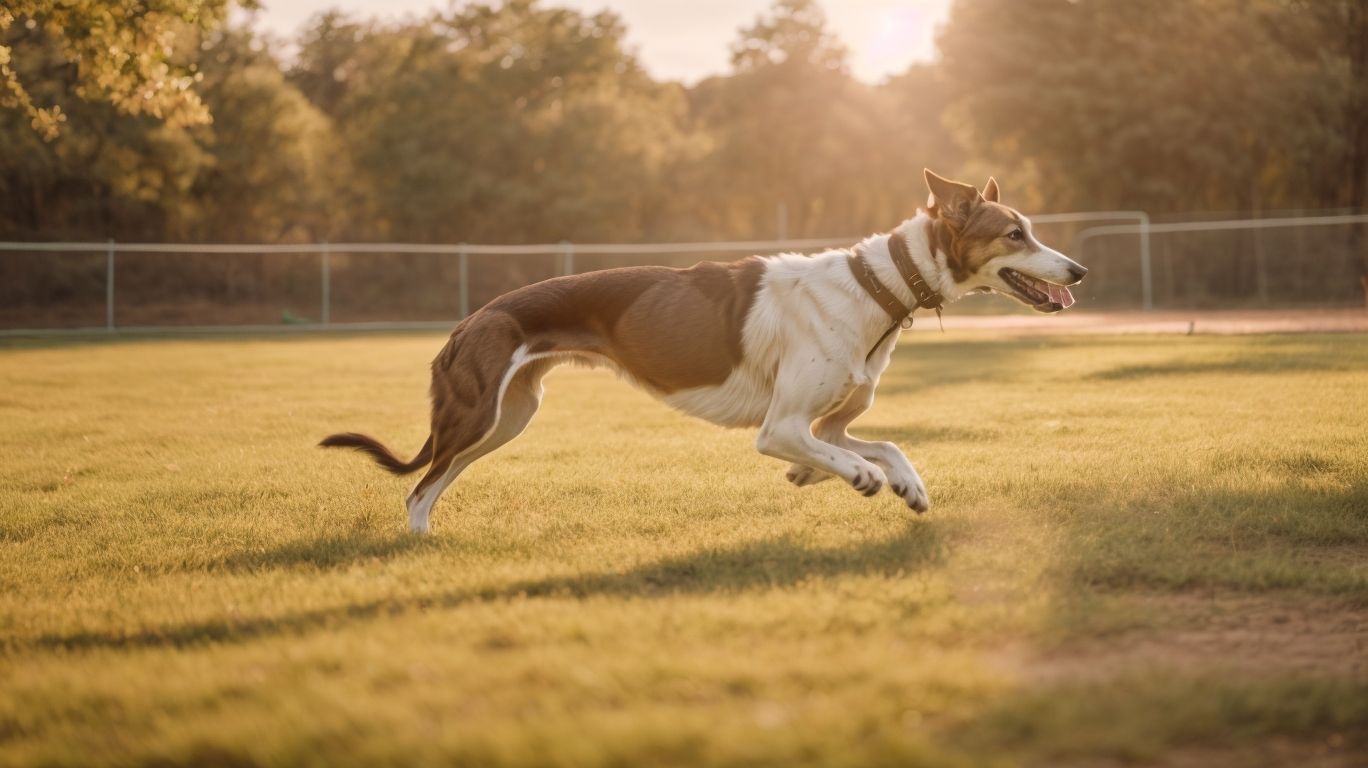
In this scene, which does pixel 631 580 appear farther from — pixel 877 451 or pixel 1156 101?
pixel 1156 101

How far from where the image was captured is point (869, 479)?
5.80 m

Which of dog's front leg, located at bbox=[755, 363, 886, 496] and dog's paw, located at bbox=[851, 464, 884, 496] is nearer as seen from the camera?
dog's paw, located at bbox=[851, 464, 884, 496]

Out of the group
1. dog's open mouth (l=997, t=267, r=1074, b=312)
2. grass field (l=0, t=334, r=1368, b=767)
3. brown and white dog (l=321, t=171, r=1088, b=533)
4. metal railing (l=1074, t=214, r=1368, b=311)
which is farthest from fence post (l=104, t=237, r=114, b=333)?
dog's open mouth (l=997, t=267, r=1074, b=312)

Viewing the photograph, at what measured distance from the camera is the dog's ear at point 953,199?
6.17 m

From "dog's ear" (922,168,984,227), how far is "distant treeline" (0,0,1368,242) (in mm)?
24597

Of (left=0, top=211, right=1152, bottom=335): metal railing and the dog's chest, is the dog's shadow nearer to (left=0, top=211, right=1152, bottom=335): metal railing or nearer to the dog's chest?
the dog's chest

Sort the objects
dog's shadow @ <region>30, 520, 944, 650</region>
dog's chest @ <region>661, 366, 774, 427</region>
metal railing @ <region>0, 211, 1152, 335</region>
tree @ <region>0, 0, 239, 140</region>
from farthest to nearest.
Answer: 1. metal railing @ <region>0, 211, 1152, 335</region>
2. tree @ <region>0, 0, 239, 140</region>
3. dog's chest @ <region>661, 366, 774, 427</region>
4. dog's shadow @ <region>30, 520, 944, 650</region>

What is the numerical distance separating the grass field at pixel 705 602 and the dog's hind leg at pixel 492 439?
0.18m

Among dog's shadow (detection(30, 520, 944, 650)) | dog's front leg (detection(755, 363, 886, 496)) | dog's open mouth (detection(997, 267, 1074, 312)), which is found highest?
dog's open mouth (detection(997, 267, 1074, 312))

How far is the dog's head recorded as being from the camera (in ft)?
20.4

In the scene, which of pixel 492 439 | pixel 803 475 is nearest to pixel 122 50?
pixel 492 439

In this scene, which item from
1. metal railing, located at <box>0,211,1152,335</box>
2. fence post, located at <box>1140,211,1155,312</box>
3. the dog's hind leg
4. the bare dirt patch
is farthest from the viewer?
metal railing, located at <box>0,211,1152,335</box>

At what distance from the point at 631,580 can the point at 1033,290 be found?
9.57 feet

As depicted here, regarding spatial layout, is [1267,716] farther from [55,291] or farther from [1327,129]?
[1327,129]
